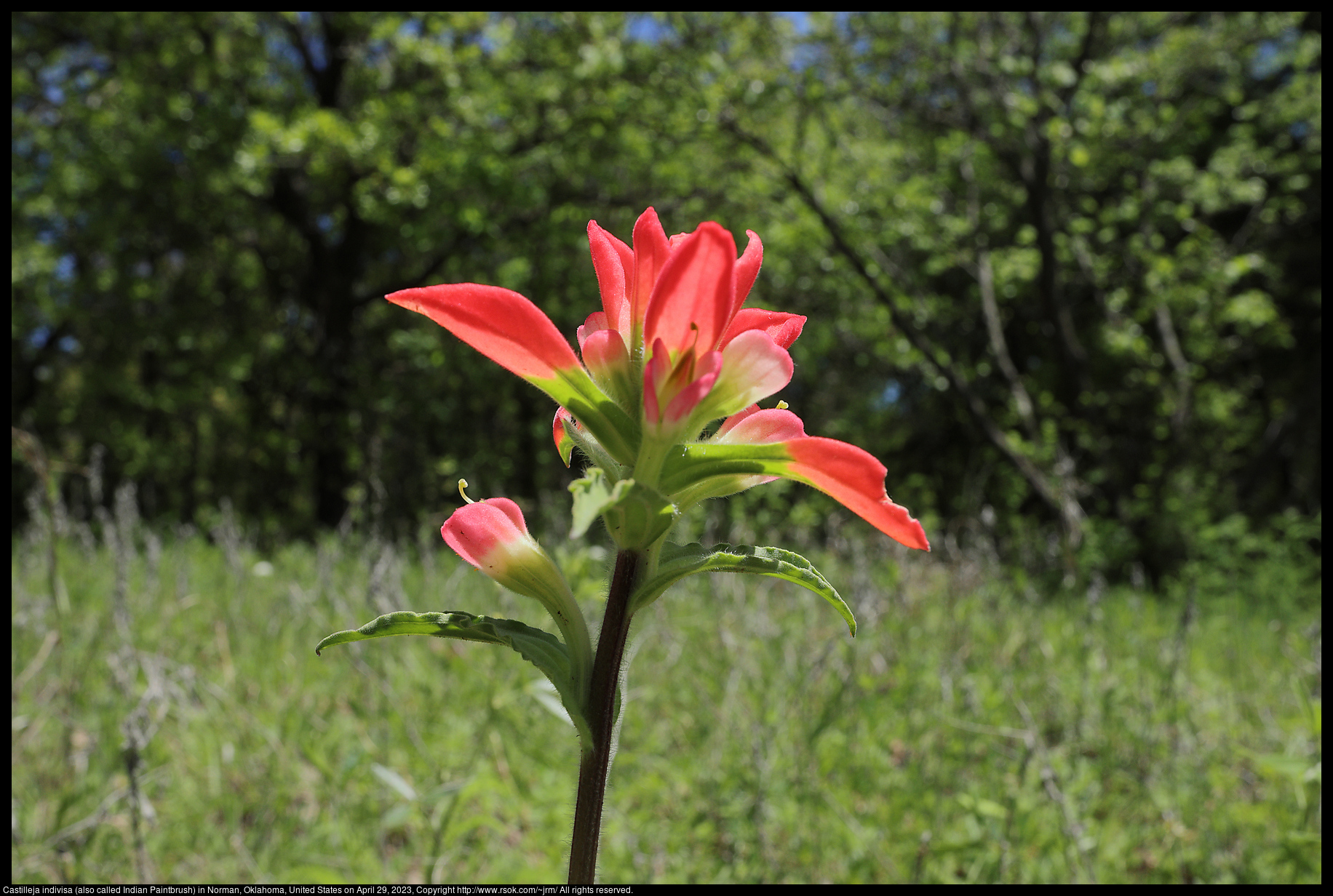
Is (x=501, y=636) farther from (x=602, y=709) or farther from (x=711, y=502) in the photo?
(x=711, y=502)

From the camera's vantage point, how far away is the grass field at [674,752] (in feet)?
5.69

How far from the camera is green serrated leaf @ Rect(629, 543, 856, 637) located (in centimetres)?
58

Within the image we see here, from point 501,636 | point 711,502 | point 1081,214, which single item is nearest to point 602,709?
point 501,636

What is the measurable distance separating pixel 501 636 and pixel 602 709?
10 centimetres

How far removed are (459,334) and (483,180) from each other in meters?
6.90

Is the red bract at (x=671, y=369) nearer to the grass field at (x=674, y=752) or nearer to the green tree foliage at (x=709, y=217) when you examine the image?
the grass field at (x=674, y=752)

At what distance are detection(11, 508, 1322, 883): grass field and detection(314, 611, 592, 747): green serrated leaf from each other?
0.57 metres

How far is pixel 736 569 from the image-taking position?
595 millimetres

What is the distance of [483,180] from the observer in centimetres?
689

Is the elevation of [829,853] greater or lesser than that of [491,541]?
lesser

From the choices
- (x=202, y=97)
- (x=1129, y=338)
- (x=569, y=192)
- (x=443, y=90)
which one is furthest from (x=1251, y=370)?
(x=202, y=97)

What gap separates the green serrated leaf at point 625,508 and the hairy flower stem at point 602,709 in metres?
0.02

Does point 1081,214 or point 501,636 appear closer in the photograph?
point 501,636

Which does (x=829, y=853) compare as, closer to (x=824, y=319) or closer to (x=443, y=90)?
(x=824, y=319)
